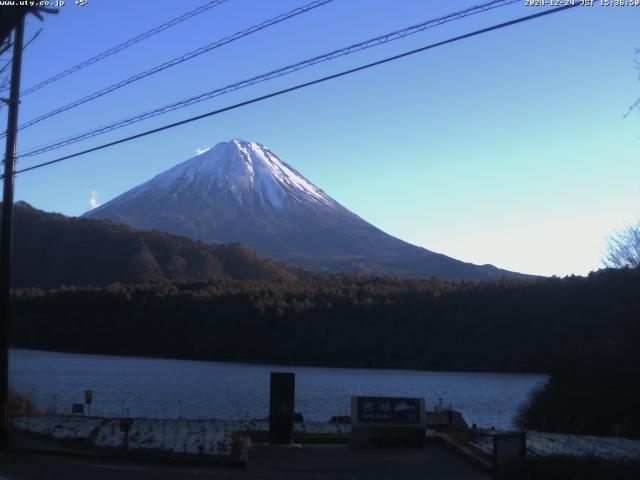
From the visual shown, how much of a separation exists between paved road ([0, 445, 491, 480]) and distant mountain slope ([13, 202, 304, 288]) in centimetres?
11928

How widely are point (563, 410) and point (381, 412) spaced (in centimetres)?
1980

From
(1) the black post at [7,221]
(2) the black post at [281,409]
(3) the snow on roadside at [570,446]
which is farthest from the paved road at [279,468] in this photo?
(1) the black post at [7,221]

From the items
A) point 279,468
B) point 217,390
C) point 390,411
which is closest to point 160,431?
point 279,468

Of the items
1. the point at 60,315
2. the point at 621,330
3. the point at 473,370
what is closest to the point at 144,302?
the point at 60,315

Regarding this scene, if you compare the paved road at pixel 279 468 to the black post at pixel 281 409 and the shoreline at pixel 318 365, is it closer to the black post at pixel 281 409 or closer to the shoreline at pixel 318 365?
the black post at pixel 281 409

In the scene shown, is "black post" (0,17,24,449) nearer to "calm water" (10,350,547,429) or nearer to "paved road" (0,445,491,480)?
"paved road" (0,445,491,480)

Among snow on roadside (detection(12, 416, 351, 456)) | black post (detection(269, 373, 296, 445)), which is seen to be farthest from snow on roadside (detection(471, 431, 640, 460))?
black post (detection(269, 373, 296, 445))

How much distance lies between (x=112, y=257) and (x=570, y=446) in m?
132

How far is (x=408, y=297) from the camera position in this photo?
10906cm

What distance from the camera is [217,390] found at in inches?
2154

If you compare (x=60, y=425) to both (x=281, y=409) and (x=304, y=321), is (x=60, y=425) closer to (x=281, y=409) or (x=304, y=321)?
(x=281, y=409)

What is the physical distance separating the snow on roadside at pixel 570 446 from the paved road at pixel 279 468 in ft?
4.35

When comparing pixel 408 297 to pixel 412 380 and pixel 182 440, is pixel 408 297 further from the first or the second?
pixel 182 440

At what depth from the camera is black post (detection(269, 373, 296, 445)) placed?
18.6m
